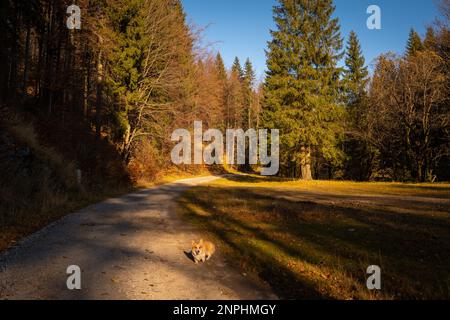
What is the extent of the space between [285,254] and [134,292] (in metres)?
3.95

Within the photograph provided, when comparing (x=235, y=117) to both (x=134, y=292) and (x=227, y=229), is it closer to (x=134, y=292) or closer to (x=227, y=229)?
(x=227, y=229)

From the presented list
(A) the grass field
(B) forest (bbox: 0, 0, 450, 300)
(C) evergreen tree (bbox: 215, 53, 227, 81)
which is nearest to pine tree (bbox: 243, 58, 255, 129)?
(C) evergreen tree (bbox: 215, 53, 227, 81)

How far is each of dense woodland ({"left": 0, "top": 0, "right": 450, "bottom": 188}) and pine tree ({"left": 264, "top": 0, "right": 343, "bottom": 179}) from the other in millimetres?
114

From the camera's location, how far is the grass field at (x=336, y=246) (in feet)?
18.4

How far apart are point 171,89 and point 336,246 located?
21945mm

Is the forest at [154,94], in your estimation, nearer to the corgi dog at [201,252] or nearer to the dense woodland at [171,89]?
the dense woodland at [171,89]

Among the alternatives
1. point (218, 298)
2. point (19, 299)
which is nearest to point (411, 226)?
point (218, 298)

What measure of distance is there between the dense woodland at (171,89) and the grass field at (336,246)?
1140 cm

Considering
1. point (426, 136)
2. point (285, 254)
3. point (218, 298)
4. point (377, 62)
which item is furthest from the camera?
point (377, 62)

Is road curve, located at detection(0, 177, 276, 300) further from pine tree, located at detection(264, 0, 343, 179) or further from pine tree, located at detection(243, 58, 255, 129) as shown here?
pine tree, located at detection(243, 58, 255, 129)

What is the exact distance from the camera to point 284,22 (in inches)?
1351

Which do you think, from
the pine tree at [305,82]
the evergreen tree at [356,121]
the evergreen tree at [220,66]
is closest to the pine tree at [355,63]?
the evergreen tree at [356,121]

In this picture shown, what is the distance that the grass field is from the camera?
5.61m

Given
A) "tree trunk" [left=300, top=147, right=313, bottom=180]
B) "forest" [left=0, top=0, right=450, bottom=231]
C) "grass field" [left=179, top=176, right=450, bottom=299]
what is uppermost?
"forest" [left=0, top=0, right=450, bottom=231]
